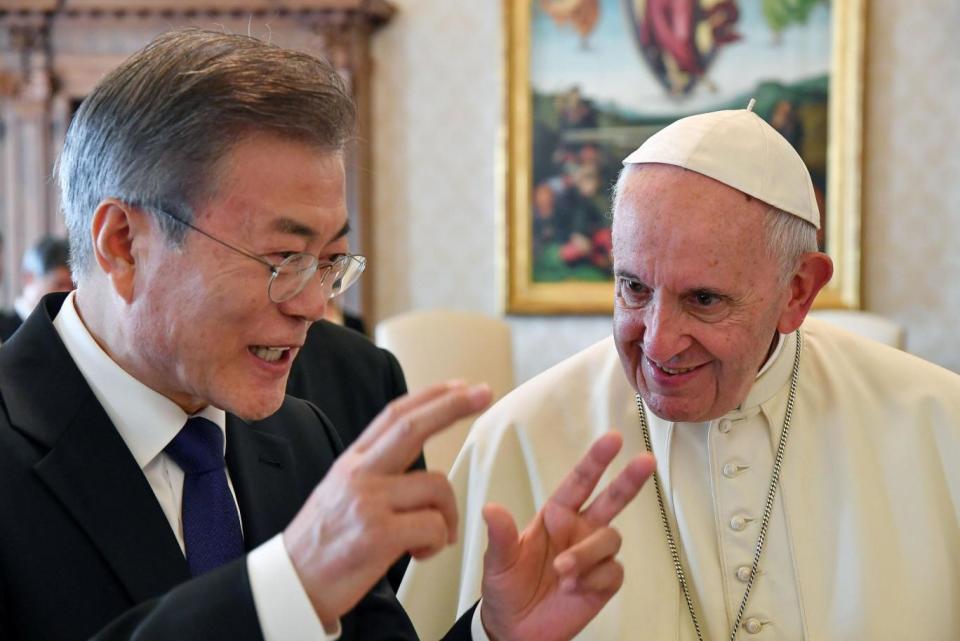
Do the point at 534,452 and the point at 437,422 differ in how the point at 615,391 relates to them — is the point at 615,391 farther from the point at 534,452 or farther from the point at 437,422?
the point at 437,422

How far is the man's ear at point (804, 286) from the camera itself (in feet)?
7.72

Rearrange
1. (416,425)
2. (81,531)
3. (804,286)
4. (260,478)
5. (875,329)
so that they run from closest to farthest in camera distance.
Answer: (416,425) < (81,531) < (260,478) < (804,286) < (875,329)

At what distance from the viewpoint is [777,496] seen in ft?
7.92

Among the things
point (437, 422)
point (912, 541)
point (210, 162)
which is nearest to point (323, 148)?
point (210, 162)

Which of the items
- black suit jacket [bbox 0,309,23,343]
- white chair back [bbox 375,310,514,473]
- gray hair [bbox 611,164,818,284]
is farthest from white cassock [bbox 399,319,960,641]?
black suit jacket [bbox 0,309,23,343]

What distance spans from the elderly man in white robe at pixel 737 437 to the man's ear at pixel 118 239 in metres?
0.94

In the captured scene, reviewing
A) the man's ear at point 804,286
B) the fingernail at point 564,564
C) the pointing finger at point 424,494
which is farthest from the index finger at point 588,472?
the man's ear at point 804,286

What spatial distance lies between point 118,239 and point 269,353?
265 mm

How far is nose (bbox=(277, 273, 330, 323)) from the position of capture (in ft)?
5.57

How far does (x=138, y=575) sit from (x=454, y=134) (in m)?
5.94

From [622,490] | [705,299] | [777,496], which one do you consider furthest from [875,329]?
[622,490]

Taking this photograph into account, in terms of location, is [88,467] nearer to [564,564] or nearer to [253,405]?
[253,405]

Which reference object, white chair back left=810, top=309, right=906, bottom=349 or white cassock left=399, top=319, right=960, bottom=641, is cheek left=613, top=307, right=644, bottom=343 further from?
white chair back left=810, top=309, right=906, bottom=349

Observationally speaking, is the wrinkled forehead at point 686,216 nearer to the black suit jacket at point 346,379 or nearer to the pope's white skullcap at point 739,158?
the pope's white skullcap at point 739,158
